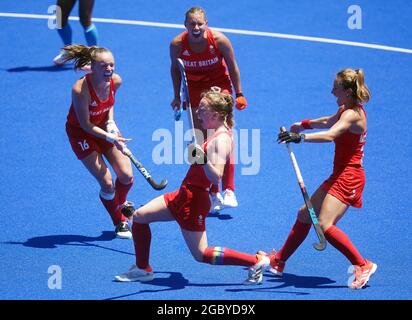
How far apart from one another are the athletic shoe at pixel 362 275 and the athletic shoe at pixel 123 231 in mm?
2335

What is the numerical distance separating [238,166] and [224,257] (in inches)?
128

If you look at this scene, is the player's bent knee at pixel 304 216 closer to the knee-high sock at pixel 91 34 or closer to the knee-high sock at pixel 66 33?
the knee-high sock at pixel 91 34

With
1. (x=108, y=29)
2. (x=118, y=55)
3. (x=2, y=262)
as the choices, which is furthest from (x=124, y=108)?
(x=2, y=262)

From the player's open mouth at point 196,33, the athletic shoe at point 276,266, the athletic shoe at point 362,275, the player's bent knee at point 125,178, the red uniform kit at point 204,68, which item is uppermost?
the player's open mouth at point 196,33

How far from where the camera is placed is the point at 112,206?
8.47m

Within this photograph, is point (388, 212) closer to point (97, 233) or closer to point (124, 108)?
point (97, 233)

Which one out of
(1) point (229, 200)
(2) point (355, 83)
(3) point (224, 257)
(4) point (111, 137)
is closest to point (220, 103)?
(2) point (355, 83)

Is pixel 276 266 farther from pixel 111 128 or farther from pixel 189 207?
pixel 111 128

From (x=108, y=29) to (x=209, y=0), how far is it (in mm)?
2263

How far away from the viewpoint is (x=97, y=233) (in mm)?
8547

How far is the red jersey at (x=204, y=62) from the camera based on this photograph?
8.91m

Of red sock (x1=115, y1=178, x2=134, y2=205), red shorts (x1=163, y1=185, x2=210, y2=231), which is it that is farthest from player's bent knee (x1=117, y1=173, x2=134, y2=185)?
red shorts (x1=163, y1=185, x2=210, y2=231)

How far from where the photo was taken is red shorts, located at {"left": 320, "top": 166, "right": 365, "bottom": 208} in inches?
291

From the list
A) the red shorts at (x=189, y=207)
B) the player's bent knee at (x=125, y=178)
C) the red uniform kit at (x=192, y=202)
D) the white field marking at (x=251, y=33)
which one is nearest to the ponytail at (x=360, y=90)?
the red uniform kit at (x=192, y=202)
